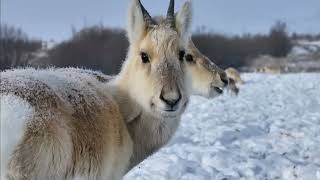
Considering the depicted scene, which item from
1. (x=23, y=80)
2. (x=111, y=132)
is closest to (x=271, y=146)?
(x=111, y=132)

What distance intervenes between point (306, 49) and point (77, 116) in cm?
8795

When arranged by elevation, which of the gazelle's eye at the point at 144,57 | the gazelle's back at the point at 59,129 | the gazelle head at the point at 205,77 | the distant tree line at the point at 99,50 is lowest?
the distant tree line at the point at 99,50

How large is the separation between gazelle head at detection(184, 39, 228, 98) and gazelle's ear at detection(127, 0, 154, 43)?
4.02 m

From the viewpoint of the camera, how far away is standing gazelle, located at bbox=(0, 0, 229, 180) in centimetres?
332

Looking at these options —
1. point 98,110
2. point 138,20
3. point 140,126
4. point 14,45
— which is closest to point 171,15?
point 138,20

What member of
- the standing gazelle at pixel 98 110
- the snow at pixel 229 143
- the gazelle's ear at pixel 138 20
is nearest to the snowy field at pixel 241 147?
the snow at pixel 229 143

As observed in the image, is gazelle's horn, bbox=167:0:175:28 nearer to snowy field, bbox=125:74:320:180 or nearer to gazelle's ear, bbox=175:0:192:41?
gazelle's ear, bbox=175:0:192:41

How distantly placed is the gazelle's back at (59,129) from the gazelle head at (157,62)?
33 centimetres

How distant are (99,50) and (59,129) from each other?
43556mm

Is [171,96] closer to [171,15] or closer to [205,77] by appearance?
[171,15]

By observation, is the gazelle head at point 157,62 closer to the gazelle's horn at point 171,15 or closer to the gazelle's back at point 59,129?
the gazelle's horn at point 171,15

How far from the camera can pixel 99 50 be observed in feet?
153

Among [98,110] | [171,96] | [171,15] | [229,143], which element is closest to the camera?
[98,110]

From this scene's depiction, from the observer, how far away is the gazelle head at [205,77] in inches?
370
